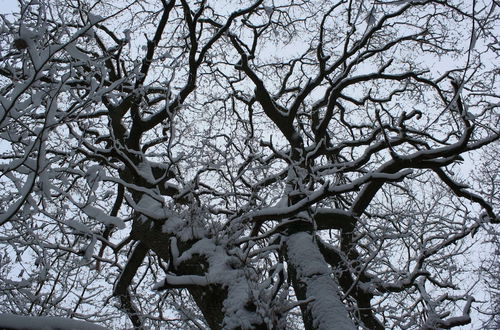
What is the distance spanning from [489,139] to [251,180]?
361cm

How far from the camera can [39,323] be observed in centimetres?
203

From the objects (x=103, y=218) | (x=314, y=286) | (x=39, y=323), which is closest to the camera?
(x=39, y=323)

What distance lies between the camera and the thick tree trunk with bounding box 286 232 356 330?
11.4ft

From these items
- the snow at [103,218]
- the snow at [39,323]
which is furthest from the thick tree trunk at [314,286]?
the snow at [39,323]

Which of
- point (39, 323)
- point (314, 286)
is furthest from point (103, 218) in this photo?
point (314, 286)

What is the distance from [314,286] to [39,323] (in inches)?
101

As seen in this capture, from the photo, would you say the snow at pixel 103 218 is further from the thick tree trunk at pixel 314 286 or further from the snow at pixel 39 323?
the thick tree trunk at pixel 314 286

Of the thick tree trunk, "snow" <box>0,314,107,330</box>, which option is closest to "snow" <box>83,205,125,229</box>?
"snow" <box>0,314,107,330</box>

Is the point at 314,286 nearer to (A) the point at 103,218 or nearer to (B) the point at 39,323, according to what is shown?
(A) the point at 103,218

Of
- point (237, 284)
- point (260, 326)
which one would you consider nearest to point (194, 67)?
point (237, 284)

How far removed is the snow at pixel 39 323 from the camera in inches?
77.2

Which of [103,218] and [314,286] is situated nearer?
[103,218]

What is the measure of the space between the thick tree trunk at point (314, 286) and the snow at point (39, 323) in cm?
164

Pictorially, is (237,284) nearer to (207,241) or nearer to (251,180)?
(207,241)
